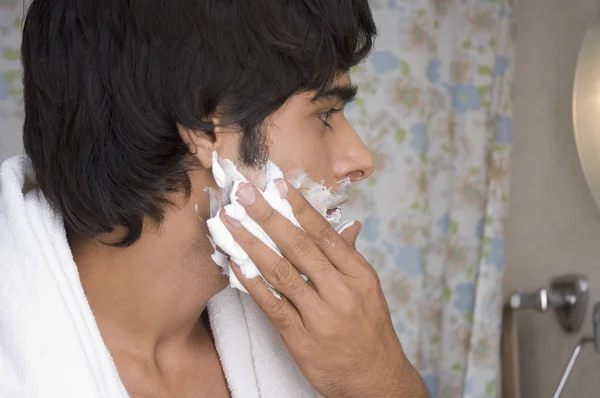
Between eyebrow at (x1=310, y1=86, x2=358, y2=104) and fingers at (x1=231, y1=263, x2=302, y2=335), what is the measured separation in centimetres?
26

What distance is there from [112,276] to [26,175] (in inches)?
7.5

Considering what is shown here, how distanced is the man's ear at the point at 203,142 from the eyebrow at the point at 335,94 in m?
0.14

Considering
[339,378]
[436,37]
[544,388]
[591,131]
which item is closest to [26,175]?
[339,378]

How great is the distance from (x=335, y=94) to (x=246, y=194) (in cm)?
22

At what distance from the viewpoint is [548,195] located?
193 centimetres

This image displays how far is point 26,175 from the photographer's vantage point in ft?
3.54

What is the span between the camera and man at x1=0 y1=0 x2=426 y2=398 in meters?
0.98

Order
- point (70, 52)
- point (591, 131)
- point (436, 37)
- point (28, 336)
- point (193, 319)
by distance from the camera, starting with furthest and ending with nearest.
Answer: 1. point (436, 37)
2. point (591, 131)
3. point (193, 319)
4. point (70, 52)
5. point (28, 336)

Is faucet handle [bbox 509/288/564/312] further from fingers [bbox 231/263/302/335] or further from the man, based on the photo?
fingers [bbox 231/263/302/335]

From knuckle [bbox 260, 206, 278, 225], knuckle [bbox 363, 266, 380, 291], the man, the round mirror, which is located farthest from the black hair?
the round mirror

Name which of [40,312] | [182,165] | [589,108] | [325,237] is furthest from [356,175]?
[589,108]

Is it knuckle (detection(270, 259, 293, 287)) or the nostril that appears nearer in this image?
knuckle (detection(270, 259, 293, 287))

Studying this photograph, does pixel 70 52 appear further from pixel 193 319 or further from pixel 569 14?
pixel 569 14

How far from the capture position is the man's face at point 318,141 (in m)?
1.05
